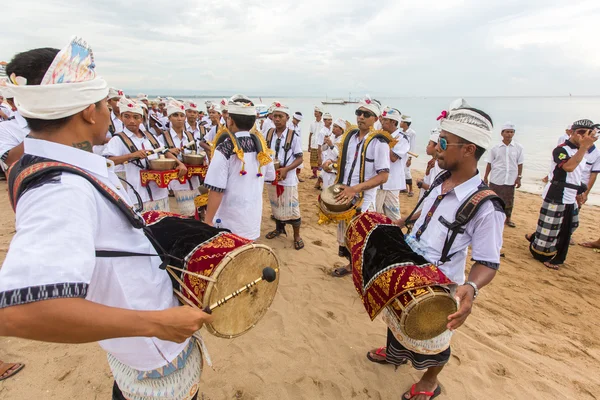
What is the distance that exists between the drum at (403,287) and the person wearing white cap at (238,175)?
160 cm

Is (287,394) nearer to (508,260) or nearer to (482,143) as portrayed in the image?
(482,143)

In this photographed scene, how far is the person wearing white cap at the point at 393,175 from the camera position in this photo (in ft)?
20.2

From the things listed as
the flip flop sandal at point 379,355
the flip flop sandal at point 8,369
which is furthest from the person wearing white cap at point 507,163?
the flip flop sandal at point 8,369

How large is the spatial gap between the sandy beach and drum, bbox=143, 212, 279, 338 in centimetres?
159

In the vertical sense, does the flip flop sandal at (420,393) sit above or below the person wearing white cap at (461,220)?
below

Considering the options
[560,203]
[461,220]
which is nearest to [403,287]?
[461,220]

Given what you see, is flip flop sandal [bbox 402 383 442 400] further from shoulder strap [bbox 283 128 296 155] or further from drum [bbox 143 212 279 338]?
shoulder strap [bbox 283 128 296 155]

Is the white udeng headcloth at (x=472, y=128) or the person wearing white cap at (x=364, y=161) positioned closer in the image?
the white udeng headcloth at (x=472, y=128)

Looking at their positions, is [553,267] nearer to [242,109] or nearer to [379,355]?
[379,355]

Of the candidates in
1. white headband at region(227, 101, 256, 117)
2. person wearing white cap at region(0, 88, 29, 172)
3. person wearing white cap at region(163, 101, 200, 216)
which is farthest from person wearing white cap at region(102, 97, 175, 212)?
white headband at region(227, 101, 256, 117)

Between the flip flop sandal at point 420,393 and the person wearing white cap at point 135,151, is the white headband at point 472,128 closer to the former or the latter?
the flip flop sandal at point 420,393

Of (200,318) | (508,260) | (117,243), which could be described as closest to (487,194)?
(200,318)

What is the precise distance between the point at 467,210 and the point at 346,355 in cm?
209

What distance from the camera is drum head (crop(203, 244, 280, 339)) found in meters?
1.50
